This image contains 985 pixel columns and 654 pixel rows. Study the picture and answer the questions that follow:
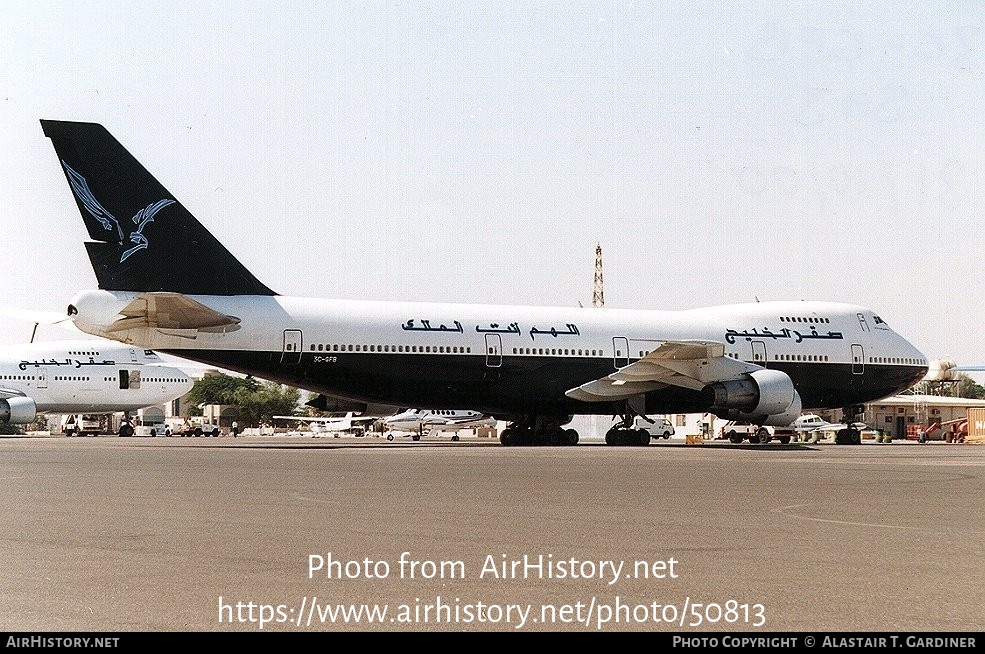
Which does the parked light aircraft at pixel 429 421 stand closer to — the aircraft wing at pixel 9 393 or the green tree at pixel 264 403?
the aircraft wing at pixel 9 393

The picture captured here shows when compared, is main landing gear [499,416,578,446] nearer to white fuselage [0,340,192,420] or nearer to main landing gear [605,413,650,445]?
main landing gear [605,413,650,445]

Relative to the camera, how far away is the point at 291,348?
1302 inches

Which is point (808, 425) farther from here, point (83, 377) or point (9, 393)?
point (9, 393)

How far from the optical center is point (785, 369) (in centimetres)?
4041

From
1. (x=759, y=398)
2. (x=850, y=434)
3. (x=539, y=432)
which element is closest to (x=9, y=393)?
(x=539, y=432)

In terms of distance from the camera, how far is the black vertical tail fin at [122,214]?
104ft

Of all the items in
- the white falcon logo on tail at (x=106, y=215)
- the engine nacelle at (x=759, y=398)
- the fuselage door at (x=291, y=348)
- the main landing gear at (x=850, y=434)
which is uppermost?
the white falcon logo on tail at (x=106, y=215)

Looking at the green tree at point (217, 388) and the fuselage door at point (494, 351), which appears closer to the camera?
the fuselage door at point (494, 351)

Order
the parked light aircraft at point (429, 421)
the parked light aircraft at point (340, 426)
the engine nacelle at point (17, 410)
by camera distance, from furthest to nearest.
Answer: the parked light aircraft at point (340, 426) → the parked light aircraft at point (429, 421) → the engine nacelle at point (17, 410)

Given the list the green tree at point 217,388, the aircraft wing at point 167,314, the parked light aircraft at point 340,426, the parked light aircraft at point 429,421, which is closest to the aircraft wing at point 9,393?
the parked light aircraft at point 340,426

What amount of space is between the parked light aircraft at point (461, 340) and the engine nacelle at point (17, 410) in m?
31.5

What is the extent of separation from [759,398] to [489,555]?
29243mm

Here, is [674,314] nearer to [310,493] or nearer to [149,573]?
[310,493]

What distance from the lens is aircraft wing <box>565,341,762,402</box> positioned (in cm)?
3712
